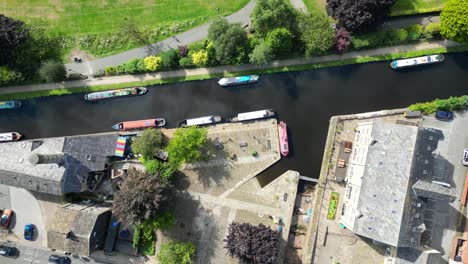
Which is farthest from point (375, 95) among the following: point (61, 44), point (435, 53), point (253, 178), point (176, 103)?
point (61, 44)

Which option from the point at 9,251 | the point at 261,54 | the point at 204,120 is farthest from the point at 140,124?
the point at 9,251

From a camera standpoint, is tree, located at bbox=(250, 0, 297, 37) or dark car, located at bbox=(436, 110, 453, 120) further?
dark car, located at bbox=(436, 110, 453, 120)

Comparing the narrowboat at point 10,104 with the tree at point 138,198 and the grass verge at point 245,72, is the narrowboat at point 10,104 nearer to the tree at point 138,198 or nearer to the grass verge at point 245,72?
the grass verge at point 245,72

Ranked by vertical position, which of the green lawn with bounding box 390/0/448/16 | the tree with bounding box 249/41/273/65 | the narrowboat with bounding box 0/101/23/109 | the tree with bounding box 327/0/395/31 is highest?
the green lawn with bounding box 390/0/448/16

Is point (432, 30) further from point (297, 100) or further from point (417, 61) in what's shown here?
point (297, 100)

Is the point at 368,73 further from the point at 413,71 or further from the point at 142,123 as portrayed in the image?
the point at 142,123

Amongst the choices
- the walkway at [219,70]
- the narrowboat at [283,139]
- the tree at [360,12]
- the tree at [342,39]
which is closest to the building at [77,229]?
the walkway at [219,70]

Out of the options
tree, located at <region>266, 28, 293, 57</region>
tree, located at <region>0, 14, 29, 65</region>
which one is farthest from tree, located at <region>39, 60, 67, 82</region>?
tree, located at <region>266, 28, 293, 57</region>

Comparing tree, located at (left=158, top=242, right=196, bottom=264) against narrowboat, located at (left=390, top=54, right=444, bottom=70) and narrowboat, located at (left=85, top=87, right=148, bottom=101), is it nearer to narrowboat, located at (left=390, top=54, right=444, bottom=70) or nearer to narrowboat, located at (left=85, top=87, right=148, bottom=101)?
narrowboat, located at (left=85, top=87, right=148, bottom=101)
